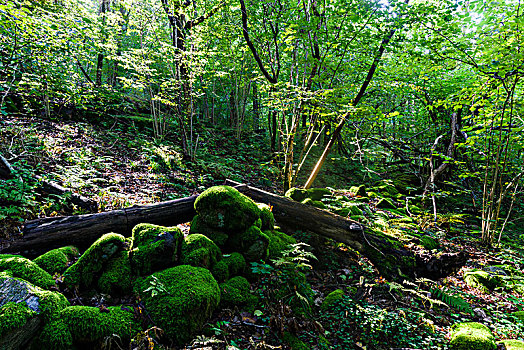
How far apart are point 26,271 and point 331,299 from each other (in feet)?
13.5

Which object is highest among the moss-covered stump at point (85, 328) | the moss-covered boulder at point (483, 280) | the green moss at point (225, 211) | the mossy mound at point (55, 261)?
the green moss at point (225, 211)

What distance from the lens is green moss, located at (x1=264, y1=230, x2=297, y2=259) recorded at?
4.55 metres

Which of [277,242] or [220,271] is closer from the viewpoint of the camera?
[220,271]

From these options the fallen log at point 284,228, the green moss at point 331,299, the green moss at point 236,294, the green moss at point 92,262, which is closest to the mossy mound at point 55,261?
the green moss at point 92,262

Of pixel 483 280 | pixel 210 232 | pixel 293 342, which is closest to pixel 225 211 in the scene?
pixel 210 232

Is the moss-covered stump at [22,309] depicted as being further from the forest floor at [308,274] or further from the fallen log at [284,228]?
the fallen log at [284,228]

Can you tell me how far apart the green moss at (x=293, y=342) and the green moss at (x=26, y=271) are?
9.34ft

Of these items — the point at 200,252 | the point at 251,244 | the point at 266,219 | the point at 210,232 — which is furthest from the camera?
the point at 266,219

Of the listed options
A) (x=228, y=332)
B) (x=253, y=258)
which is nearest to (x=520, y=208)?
(x=253, y=258)

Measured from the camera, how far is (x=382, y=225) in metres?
5.82

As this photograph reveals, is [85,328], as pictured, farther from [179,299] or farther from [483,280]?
[483,280]

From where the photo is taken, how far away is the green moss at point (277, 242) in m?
4.55

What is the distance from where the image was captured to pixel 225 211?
445cm

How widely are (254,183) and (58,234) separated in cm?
726
